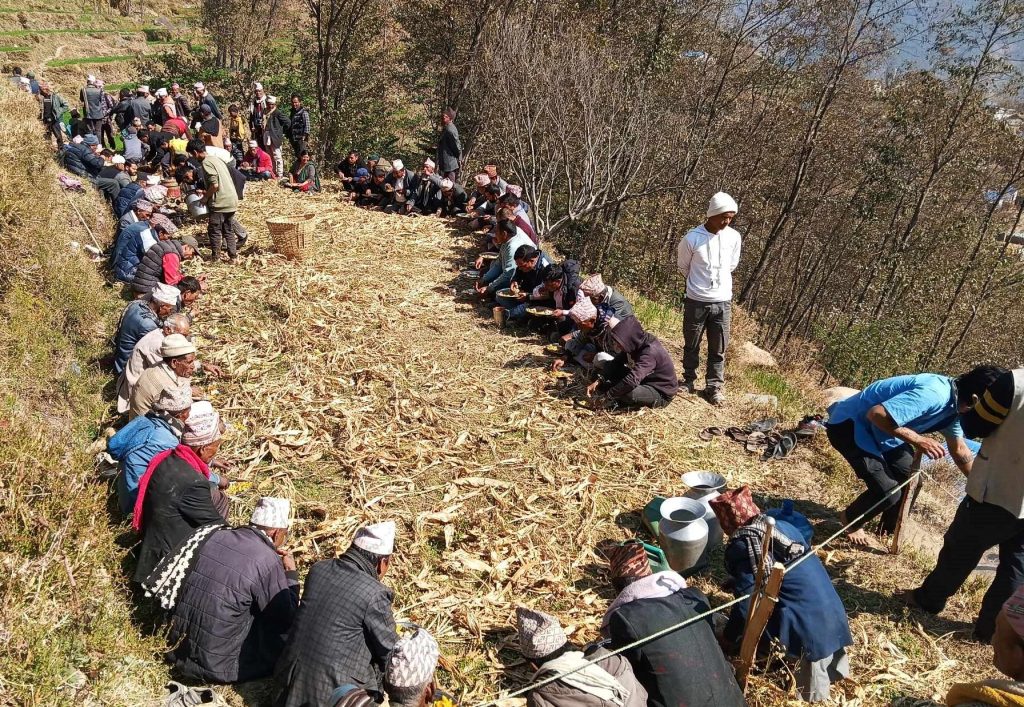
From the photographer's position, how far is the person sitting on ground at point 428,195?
41.9ft

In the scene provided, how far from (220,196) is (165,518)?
6664 mm

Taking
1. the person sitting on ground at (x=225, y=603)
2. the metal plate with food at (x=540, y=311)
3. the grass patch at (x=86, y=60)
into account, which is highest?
the grass patch at (x=86, y=60)

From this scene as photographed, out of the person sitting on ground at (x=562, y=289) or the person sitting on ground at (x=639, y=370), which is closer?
the person sitting on ground at (x=639, y=370)

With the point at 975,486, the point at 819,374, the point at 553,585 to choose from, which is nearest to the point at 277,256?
the point at 553,585

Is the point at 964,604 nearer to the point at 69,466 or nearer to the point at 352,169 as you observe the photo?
the point at 69,466

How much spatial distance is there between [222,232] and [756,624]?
31.1 ft

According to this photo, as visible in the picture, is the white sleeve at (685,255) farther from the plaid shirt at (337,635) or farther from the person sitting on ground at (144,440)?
the person sitting on ground at (144,440)

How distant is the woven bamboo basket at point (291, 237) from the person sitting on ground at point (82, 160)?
6107 millimetres

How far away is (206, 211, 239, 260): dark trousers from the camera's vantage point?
32.1ft

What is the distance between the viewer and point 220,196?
9547mm

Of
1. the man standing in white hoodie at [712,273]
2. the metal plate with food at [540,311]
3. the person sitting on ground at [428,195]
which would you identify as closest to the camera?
the man standing in white hoodie at [712,273]

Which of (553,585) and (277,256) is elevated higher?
(277,256)

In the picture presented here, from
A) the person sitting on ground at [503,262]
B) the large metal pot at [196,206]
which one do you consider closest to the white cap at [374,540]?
the person sitting on ground at [503,262]

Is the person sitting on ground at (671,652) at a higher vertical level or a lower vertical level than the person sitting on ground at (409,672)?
higher
